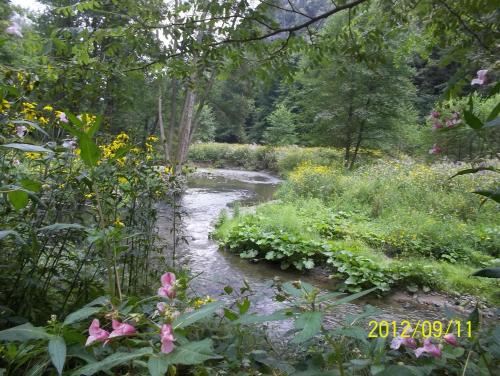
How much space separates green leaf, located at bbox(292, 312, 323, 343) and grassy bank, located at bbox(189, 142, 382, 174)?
12474mm

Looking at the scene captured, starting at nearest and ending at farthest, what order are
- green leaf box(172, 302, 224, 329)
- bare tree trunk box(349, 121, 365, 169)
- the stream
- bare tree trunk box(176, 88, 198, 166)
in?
1. green leaf box(172, 302, 224, 329)
2. the stream
3. bare tree trunk box(176, 88, 198, 166)
4. bare tree trunk box(349, 121, 365, 169)

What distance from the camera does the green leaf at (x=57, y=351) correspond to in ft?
2.11

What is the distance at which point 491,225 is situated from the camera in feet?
18.0

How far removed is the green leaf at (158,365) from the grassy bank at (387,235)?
2.31 meters

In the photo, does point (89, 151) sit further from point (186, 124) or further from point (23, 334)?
point (186, 124)

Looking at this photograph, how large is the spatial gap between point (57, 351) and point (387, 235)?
4.96 m

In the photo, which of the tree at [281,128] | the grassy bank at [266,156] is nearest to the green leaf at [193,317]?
the grassy bank at [266,156]

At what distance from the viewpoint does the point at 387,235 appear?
5.03m

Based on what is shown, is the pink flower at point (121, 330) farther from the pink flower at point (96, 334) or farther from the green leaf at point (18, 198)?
the green leaf at point (18, 198)

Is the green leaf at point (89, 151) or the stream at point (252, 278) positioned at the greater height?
the green leaf at point (89, 151)

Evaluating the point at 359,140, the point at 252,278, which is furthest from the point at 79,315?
the point at 359,140

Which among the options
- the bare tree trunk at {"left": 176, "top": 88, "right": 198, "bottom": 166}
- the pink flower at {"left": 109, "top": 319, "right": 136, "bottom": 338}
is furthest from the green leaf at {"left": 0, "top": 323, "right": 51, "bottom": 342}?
the bare tree trunk at {"left": 176, "top": 88, "right": 198, "bottom": 166}

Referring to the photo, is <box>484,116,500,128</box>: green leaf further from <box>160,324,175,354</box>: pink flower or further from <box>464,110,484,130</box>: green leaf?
<box>160,324,175,354</box>: pink flower

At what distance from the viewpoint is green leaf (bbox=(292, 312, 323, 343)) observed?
29.1 inches
